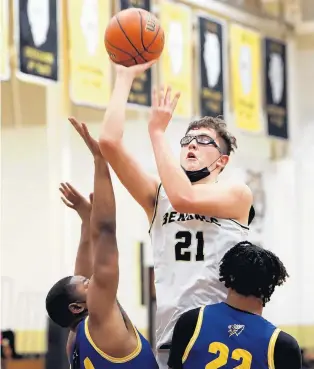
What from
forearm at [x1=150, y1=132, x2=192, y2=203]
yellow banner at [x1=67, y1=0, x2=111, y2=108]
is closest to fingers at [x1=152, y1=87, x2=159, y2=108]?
forearm at [x1=150, y1=132, x2=192, y2=203]

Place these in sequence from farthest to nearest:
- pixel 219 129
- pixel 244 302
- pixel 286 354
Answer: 1. pixel 219 129
2. pixel 244 302
3. pixel 286 354

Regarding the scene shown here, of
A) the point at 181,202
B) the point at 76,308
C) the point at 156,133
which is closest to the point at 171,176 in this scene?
the point at 181,202

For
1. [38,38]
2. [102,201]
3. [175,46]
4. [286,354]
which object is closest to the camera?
[286,354]

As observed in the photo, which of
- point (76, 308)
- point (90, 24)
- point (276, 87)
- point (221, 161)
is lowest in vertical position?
point (76, 308)

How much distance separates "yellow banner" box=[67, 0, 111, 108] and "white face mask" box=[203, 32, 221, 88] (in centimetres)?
207

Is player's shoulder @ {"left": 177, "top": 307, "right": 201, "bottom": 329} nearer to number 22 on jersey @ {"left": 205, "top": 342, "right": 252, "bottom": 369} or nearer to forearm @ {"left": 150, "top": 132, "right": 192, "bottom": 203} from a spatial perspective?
number 22 on jersey @ {"left": 205, "top": 342, "right": 252, "bottom": 369}

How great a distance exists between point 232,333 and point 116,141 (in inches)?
39.7

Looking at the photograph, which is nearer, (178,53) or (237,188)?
(237,188)

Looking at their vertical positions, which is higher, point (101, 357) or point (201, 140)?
point (201, 140)

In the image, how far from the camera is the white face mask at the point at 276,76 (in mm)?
12172

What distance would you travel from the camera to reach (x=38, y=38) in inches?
322

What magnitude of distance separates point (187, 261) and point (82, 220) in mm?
830

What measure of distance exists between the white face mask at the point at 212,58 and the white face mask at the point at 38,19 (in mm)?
2918

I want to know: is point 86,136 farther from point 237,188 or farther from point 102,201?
point 237,188
